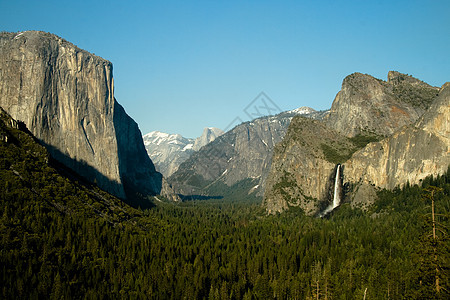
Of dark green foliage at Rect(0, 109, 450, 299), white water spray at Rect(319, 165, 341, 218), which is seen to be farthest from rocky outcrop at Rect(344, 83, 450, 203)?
dark green foliage at Rect(0, 109, 450, 299)

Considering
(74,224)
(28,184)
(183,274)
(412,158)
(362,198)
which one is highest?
(412,158)

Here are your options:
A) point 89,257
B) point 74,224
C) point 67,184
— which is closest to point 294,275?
point 89,257

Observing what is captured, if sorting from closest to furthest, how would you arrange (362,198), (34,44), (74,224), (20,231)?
1. (20,231)
2. (74,224)
3. (362,198)
4. (34,44)

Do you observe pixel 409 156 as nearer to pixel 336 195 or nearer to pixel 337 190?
pixel 337 190

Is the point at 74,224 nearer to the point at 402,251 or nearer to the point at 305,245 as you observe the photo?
the point at 305,245

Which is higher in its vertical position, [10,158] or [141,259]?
[10,158]
